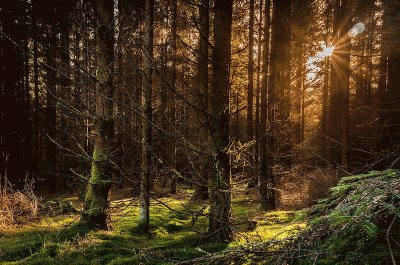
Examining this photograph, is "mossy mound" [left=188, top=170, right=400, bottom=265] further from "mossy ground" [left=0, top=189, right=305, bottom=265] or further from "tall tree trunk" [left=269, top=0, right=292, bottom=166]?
"tall tree trunk" [left=269, top=0, right=292, bottom=166]

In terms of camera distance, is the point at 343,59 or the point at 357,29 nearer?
the point at 343,59

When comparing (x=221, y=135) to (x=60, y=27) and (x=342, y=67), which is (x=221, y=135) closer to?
(x=342, y=67)

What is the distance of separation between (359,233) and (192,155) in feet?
23.9

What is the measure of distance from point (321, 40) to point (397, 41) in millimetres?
8653

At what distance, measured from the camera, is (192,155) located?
8727mm

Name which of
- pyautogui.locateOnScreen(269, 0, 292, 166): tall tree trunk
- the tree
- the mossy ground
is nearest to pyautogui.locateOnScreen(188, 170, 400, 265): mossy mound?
the mossy ground

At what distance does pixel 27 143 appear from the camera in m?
18.8

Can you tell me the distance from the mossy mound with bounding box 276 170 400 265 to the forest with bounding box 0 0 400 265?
10 mm

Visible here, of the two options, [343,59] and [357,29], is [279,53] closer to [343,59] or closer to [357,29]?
[343,59]

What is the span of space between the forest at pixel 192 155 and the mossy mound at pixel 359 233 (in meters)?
0.01

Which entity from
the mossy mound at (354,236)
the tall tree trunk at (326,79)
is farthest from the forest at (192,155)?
the tall tree trunk at (326,79)

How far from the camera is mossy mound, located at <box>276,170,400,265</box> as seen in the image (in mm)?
1375

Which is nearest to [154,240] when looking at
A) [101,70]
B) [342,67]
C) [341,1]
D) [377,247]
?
[101,70]

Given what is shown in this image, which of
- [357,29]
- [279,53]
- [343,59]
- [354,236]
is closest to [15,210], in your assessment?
[354,236]
